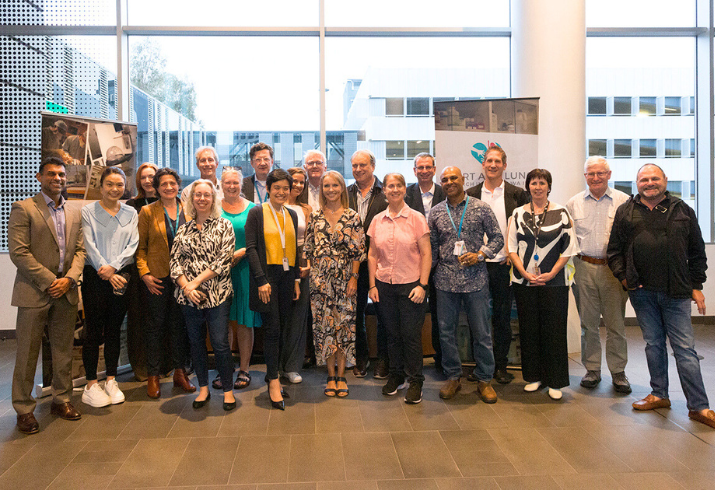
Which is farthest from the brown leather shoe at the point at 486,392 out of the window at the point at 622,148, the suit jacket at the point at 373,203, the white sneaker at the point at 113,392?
the window at the point at 622,148

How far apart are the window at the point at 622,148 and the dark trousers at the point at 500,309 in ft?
12.2

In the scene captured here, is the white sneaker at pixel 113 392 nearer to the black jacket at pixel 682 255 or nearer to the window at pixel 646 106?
the black jacket at pixel 682 255

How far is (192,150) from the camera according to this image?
6594 mm

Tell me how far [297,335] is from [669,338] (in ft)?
8.79

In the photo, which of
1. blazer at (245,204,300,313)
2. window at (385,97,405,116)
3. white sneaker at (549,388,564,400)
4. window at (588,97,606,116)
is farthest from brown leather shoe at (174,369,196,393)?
window at (588,97,606,116)

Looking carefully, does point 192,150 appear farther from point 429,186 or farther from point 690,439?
point 690,439

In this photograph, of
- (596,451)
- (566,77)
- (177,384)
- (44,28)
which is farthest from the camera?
(44,28)

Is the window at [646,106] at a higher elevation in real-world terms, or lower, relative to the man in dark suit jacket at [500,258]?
higher

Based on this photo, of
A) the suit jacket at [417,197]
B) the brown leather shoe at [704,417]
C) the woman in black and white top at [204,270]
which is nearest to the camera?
the brown leather shoe at [704,417]

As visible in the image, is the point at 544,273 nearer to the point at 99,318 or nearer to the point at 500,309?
the point at 500,309

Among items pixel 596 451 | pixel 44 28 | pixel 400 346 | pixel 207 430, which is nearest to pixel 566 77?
pixel 400 346

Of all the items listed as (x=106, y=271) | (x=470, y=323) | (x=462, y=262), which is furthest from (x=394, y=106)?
(x=106, y=271)

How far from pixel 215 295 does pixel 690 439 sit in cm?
310

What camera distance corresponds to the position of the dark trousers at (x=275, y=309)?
3699mm
